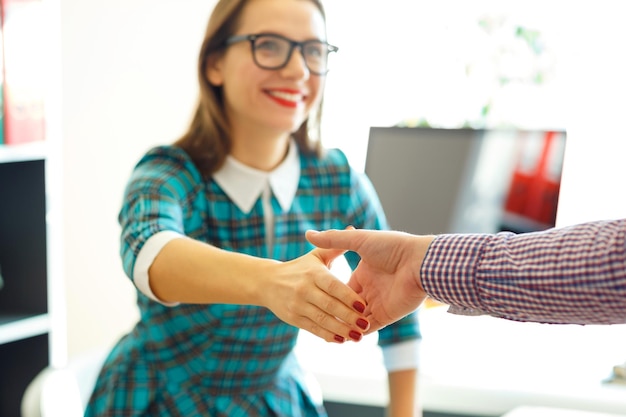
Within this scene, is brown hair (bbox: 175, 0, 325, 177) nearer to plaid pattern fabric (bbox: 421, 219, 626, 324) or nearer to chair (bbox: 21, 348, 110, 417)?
chair (bbox: 21, 348, 110, 417)

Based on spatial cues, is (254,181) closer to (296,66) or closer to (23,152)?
(296,66)

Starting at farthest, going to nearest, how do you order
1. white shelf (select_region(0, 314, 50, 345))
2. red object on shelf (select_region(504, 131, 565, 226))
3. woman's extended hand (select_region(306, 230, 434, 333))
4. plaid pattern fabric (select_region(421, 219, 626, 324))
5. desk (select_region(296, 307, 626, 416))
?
red object on shelf (select_region(504, 131, 565, 226)) < white shelf (select_region(0, 314, 50, 345)) < desk (select_region(296, 307, 626, 416)) < woman's extended hand (select_region(306, 230, 434, 333)) < plaid pattern fabric (select_region(421, 219, 626, 324))

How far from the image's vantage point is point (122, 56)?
305 centimetres

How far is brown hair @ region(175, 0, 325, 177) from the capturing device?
5.41 feet

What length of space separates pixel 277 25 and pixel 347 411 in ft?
3.74

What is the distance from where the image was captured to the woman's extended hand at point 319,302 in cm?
113

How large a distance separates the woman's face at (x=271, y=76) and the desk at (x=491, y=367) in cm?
77

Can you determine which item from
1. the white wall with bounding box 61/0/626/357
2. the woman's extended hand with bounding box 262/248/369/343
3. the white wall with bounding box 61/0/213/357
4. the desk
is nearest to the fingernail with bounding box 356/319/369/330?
the woman's extended hand with bounding box 262/248/369/343

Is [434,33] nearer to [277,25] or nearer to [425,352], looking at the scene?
[425,352]

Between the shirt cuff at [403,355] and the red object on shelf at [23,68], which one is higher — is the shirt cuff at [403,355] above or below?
below

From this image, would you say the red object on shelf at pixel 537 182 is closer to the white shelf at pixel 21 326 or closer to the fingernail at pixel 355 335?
the white shelf at pixel 21 326

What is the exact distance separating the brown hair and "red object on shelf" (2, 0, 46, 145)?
2.27 feet

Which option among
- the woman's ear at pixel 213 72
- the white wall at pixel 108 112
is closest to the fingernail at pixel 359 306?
the woman's ear at pixel 213 72

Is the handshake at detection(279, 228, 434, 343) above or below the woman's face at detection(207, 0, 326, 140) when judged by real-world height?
below
